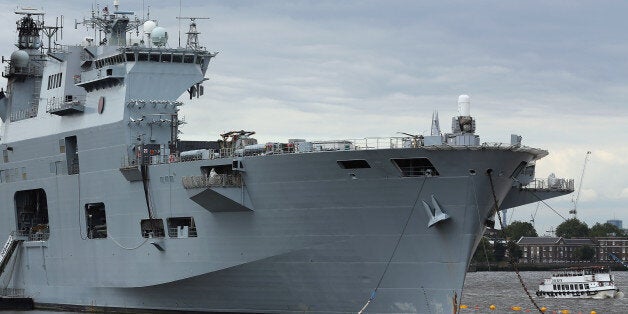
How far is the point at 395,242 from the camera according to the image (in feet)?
109

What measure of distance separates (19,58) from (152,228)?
13095 millimetres

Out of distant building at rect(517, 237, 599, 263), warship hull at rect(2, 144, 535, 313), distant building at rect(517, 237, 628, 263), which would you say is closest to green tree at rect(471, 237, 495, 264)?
distant building at rect(517, 237, 628, 263)

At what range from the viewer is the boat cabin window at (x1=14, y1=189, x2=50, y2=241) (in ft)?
155

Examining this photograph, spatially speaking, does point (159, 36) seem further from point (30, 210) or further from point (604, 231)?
point (604, 231)

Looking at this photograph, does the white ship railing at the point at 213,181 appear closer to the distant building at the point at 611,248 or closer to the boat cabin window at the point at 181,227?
the boat cabin window at the point at 181,227

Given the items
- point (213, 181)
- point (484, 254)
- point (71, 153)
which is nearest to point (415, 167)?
point (213, 181)

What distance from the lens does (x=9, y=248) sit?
4703cm

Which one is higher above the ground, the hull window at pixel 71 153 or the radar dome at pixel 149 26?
the radar dome at pixel 149 26

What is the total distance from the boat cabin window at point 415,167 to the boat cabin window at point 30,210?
20164mm

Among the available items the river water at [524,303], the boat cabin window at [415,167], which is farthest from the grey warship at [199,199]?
the river water at [524,303]

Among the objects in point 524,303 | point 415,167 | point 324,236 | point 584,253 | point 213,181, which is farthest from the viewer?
point 584,253

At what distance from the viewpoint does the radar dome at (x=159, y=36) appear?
135 feet

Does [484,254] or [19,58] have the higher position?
[19,58]

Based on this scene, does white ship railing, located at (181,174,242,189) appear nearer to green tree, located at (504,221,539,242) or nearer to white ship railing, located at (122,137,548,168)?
white ship railing, located at (122,137,548,168)
